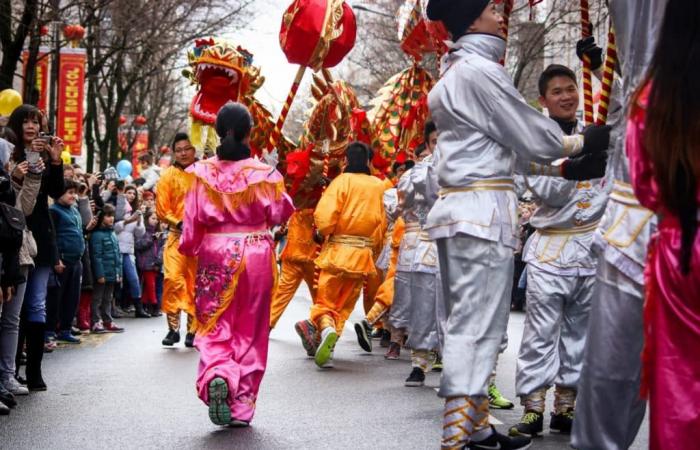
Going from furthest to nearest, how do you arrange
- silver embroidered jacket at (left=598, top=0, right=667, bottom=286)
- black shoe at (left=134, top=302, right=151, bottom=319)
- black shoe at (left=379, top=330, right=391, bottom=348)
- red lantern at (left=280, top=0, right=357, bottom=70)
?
1. black shoe at (left=134, top=302, right=151, bottom=319)
2. black shoe at (left=379, top=330, right=391, bottom=348)
3. red lantern at (left=280, top=0, right=357, bottom=70)
4. silver embroidered jacket at (left=598, top=0, right=667, bottom=286)

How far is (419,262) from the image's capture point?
9.64 meters

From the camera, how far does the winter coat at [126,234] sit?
53.3 feet

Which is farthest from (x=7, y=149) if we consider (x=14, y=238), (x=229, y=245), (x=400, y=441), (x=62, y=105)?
(x=62, y=105)

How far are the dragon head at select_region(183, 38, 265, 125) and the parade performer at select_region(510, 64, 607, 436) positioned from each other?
5057mm

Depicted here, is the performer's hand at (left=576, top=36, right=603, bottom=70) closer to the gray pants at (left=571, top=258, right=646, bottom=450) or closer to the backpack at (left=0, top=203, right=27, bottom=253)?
the gray pants at (left=571, top=258, right=646, bottom=450)

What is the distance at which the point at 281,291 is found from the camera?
12.2 meters

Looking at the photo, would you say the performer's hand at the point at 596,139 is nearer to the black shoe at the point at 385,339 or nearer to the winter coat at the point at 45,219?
the winter coat at the point at 45,219

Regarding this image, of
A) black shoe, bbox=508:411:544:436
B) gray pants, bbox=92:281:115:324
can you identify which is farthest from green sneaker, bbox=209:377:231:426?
gray pants, bbox=92:281:115:324

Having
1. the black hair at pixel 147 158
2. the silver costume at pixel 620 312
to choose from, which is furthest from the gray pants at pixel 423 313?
the black hair at pixel 147 158

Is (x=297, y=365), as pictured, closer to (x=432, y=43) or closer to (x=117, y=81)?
(x=432, y=43)

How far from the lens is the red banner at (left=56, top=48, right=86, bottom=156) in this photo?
88.4ft

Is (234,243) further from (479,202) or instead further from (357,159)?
(357,159)

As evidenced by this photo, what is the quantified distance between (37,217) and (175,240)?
355cm

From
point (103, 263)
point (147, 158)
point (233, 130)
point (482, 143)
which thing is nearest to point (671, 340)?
point (482, 143)
